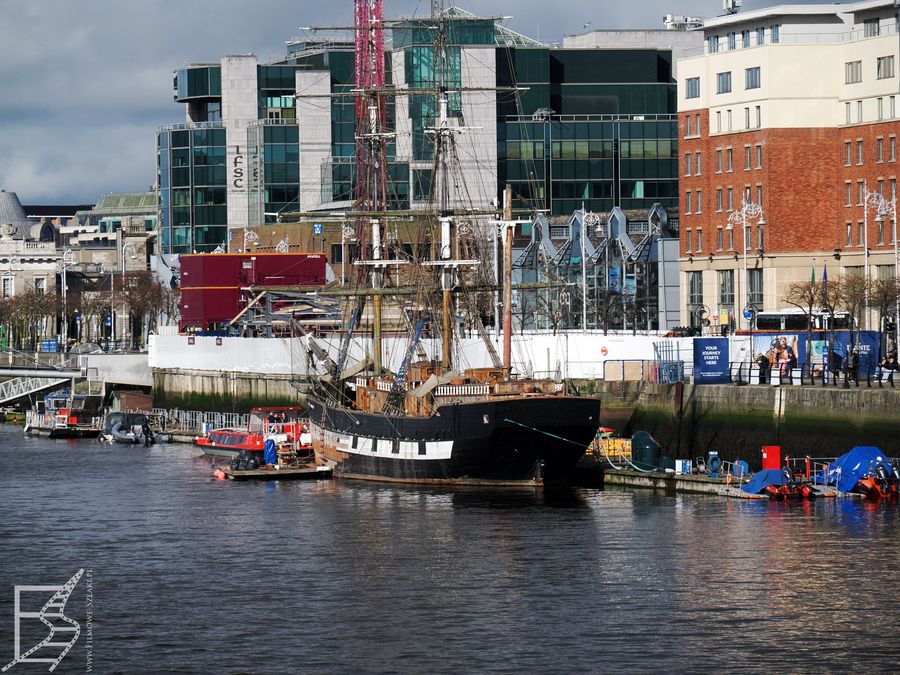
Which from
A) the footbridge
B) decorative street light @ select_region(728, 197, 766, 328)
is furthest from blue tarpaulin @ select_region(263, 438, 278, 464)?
the footbridge

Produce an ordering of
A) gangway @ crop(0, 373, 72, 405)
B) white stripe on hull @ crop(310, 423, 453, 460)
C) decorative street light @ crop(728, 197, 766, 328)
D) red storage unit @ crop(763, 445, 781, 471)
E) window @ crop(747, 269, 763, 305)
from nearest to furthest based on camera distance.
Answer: red storage unit @ crop(763, 445, 781, 471)
white stripe on hull @ crop(310, 423, 453, 460)
decorative street light @ crop(728, 197, 766, 328)
window @ crop(747, 269, 763, 305)
gangway @ crop(0, 373, 72, 405)

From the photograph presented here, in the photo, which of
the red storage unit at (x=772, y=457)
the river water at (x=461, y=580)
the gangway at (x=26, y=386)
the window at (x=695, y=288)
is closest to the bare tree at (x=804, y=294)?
the window at (x=695, y=288)

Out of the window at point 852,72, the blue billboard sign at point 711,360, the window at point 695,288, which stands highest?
the window at point 852,72

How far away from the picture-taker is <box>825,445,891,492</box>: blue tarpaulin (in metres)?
73.9

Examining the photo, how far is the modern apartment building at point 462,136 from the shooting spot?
16800cm

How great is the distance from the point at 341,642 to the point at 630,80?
134m

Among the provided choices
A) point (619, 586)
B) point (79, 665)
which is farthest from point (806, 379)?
point (79, 665)

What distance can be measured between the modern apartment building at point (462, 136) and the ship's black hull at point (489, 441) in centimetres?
7202

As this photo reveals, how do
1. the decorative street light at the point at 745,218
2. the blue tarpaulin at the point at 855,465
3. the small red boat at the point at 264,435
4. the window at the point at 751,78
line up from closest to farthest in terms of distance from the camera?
the blue tarpaulin at the point at 855,465
the small red boat at the point at 264,435
the decorative street light at the point at 745,218
the window at the point at 751,78

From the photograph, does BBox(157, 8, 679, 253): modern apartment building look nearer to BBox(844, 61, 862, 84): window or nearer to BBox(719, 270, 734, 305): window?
BBox(719, 270, 734, 305): window

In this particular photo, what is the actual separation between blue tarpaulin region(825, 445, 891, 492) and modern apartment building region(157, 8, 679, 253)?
8581 cm

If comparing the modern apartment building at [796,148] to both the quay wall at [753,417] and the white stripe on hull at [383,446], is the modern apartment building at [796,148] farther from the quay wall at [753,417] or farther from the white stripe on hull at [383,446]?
the white stripe on hull at [383,446]

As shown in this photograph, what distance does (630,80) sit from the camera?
178 metres

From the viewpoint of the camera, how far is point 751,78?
125438mm
